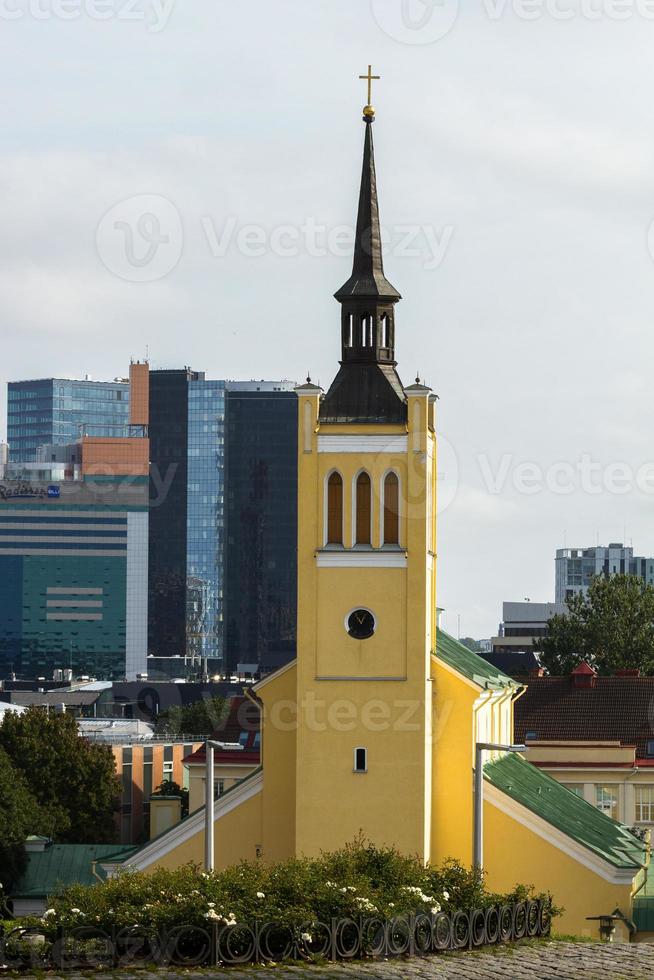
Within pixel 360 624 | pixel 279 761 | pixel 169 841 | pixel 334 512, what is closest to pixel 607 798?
pixel 279 761

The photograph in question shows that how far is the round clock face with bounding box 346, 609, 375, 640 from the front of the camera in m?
56.6

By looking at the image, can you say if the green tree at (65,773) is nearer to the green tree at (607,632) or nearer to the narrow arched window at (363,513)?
the green tree at (607,632)

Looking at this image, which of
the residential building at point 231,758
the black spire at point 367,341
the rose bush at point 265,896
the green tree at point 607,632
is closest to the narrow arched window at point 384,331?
the black spire at point 367,341

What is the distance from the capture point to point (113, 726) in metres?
152

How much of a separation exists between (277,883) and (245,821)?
74.4ft

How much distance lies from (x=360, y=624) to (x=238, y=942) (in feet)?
77.5

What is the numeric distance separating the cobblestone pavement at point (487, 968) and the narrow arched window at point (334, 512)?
19976 millimetres

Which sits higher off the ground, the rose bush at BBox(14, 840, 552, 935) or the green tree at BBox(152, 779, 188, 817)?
the rose bush at BBox(14, 840, 552, 935)

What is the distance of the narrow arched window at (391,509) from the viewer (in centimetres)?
5653

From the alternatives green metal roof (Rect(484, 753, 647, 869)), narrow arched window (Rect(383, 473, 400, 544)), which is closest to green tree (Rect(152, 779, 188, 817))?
green metal roof (Rect(484, 753, 647, 869))

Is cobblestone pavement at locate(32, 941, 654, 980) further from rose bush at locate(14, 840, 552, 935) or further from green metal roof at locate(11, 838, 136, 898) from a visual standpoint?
green metal roof at locate(11, 838, 136, 898)

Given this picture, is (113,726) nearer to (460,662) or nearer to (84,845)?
(84,845)

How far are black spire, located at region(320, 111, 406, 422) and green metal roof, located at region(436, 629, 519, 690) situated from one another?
23.1 feet

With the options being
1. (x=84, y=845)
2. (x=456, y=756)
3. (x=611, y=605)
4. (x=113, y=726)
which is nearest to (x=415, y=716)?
(x=456, y=756)
